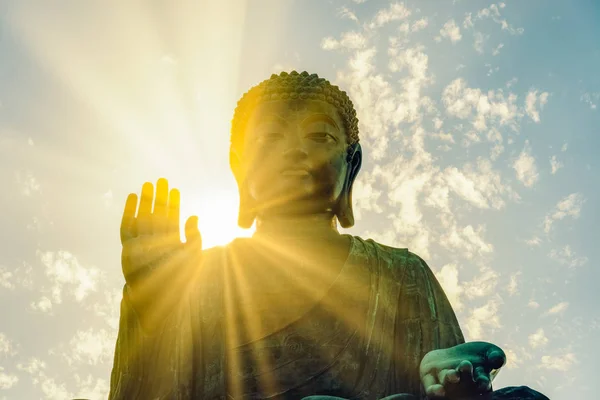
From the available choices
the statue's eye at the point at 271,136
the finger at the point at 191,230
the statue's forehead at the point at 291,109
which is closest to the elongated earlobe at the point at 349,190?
the statue's forehead at the point at 291,109

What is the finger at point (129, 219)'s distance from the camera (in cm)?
528

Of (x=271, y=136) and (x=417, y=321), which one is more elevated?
(x=271, y=136)

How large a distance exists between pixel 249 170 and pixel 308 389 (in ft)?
7.72

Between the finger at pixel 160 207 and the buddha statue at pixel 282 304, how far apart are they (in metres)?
0.01

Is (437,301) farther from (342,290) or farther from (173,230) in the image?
(173,230)

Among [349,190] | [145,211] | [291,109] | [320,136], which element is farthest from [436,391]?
[291,109]

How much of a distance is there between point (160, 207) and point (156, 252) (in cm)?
Answer: 40

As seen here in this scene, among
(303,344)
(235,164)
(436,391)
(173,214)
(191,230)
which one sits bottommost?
(436,391)

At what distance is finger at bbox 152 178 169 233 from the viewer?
17.6ft

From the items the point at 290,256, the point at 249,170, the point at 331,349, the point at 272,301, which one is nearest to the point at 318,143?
the point at 249,170

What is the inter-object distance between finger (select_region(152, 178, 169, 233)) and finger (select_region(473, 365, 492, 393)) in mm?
2602

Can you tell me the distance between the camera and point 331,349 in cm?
521

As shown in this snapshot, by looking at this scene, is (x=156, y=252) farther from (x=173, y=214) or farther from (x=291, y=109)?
(x=291, y=109)

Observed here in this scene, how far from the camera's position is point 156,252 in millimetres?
5234
